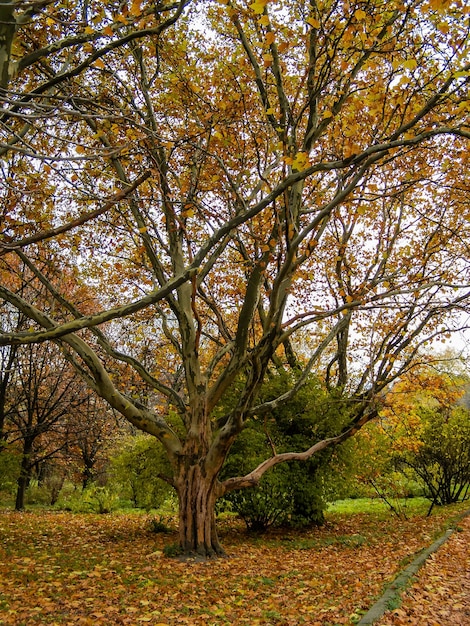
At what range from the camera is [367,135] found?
8.90m

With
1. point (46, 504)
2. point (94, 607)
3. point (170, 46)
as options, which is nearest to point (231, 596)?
point (94, 607)

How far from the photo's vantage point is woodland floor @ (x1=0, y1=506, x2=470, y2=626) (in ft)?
13.7

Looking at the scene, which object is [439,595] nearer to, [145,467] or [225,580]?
[225,580]

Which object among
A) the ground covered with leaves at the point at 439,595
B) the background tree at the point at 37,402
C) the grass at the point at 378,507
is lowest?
the ground covered with leaves at the point at 439,595

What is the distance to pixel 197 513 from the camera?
7094 millimetres

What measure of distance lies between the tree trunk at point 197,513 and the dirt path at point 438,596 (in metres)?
3.01

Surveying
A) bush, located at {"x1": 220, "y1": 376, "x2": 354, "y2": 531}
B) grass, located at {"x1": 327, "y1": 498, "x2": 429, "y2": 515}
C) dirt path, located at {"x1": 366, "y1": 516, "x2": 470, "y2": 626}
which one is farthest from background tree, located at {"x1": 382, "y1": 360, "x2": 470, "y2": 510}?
dirt path, located at {"x1": 366, "y1": 516, "x2": 470, "y2": 626}

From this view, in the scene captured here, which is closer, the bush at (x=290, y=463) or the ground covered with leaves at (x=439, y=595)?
the ground covered with leaves at (x=439, y=595)

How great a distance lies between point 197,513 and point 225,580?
58.2 inches

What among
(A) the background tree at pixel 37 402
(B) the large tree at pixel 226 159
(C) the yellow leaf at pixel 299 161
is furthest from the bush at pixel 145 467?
(C) the yellow leaf at pixel 299 161

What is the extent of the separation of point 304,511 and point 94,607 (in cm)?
698

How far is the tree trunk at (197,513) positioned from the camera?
7.04 meters

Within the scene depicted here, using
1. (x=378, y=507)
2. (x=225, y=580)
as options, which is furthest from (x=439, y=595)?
(x=378, y=507)

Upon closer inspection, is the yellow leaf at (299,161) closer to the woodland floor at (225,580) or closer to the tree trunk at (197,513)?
the woodland floor at (225,580)
